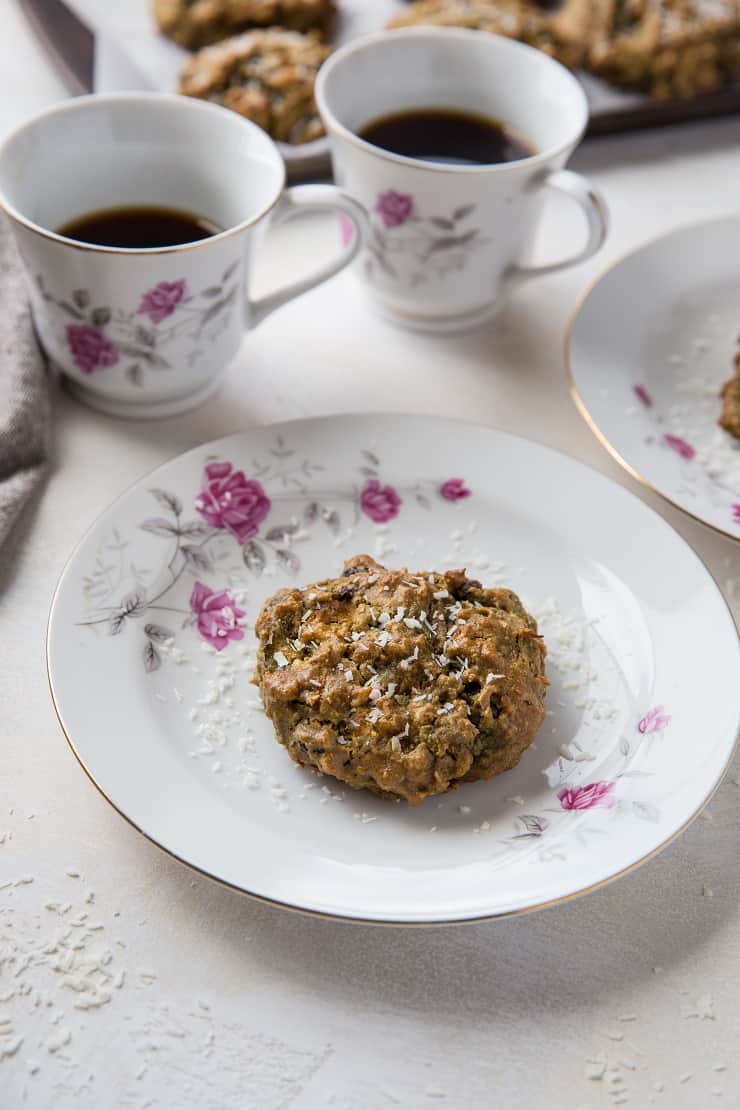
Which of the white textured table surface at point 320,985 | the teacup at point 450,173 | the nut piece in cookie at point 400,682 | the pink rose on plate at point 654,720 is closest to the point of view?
the white textured table surface at point 320,985

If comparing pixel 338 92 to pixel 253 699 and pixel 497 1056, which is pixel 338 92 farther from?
pixel 497 1056

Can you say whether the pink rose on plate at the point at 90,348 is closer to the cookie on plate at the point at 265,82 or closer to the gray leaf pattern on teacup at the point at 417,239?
the gray leaf pattern on teacup at the point at 417,239

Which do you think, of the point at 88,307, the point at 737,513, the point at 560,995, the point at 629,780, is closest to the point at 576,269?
the point at 737,513

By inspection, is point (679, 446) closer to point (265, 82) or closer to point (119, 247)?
point (119, 247)

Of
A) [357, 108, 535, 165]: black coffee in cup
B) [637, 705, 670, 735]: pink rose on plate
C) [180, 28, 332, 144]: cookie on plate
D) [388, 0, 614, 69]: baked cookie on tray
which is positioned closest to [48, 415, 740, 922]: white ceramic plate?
[637, 705, 670, 735]: pink rose on plate

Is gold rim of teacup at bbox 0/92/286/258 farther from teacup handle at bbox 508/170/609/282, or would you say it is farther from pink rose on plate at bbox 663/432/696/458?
pink rose on plate at bbox 663/432/696/458

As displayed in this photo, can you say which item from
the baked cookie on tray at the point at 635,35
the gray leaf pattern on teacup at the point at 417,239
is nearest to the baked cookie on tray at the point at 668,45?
the baked cookie on tray at the point at 635,35
